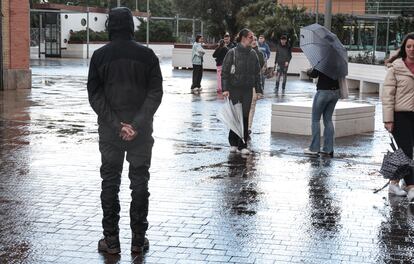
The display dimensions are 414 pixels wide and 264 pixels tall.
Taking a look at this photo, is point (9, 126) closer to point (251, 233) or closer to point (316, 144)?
point (316, 144)

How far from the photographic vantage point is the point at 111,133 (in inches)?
226

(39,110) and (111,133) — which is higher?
(111,133)

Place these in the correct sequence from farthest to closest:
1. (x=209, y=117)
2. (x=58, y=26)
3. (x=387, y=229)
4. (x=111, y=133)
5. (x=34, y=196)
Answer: (x=58, y=26) → (x=209, y=117) → (x=34, y=196) → (x=387, y=229) → (x=111, y=133)

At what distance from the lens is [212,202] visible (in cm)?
752

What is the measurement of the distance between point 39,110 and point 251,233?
10592 mm

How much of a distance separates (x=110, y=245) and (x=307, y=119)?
24.6ft

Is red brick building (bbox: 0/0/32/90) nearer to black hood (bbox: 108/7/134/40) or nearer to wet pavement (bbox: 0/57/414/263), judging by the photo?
wet pavement (bbox: 0/57/414/263)

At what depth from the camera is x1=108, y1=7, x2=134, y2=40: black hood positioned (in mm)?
5711

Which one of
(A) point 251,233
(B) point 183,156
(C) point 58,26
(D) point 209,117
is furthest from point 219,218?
(C) point 58,26

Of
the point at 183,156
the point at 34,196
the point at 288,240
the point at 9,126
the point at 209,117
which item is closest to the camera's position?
the point at 288,240

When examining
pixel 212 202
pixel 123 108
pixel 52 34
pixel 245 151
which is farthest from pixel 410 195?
pixel 52 34

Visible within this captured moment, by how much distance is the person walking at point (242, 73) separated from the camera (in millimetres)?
10477

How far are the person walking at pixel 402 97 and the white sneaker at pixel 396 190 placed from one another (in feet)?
0.33

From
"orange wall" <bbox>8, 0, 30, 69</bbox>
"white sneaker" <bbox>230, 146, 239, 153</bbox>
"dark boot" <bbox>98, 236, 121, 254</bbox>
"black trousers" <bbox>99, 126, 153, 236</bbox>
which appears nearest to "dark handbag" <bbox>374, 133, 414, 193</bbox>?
"white sneaker" <bbox>230, 146, 239, 153</bbox>
